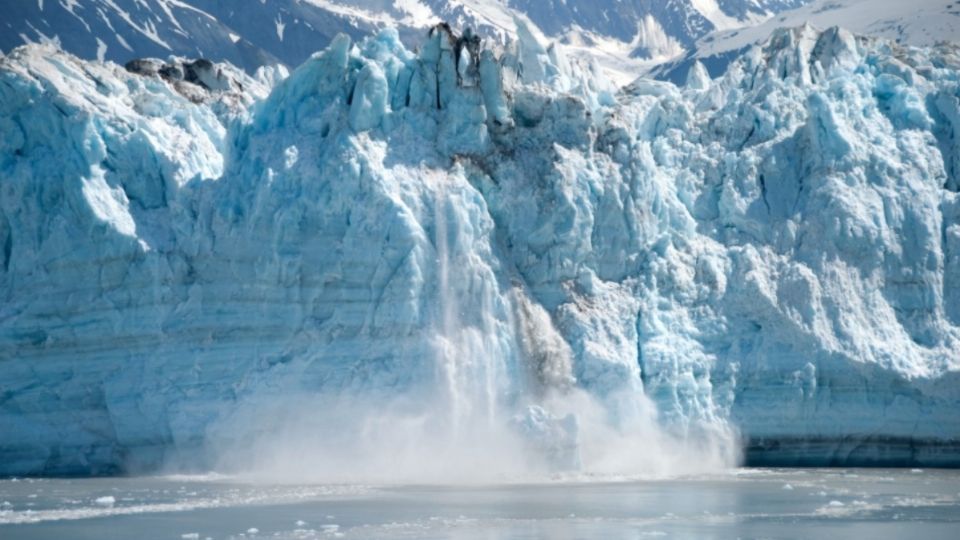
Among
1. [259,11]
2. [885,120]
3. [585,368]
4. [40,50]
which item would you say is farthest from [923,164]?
[259,11]

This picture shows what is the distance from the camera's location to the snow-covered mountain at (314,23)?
87.1 metres

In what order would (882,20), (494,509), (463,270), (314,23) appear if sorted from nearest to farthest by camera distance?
(494,509) → (463,270) → (882,20) → (314,23)

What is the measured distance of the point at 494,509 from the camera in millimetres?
23828

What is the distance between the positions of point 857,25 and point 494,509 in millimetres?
65324

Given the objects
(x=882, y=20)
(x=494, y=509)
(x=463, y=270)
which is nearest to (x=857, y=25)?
(x=882, y=20)

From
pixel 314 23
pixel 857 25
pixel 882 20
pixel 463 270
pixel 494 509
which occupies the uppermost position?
pixel 314 23

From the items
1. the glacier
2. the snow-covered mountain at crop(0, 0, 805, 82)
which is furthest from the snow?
the glacier

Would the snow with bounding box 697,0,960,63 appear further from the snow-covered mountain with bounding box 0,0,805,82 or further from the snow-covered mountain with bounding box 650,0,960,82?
the snow-covered mountain with bounding box 0,0,805,82

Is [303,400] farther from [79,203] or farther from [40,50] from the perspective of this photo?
[40,50]

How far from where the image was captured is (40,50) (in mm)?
31438

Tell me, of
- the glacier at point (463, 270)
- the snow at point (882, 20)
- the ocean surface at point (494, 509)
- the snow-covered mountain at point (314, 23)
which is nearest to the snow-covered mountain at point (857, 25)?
the snow at point (882, 20)

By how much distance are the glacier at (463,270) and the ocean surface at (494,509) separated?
1.50 meters

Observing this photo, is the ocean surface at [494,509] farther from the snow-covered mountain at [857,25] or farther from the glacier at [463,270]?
the snow-covered mountain at [857,25]

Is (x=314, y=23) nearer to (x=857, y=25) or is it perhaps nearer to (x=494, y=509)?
(x=857, y=25)
